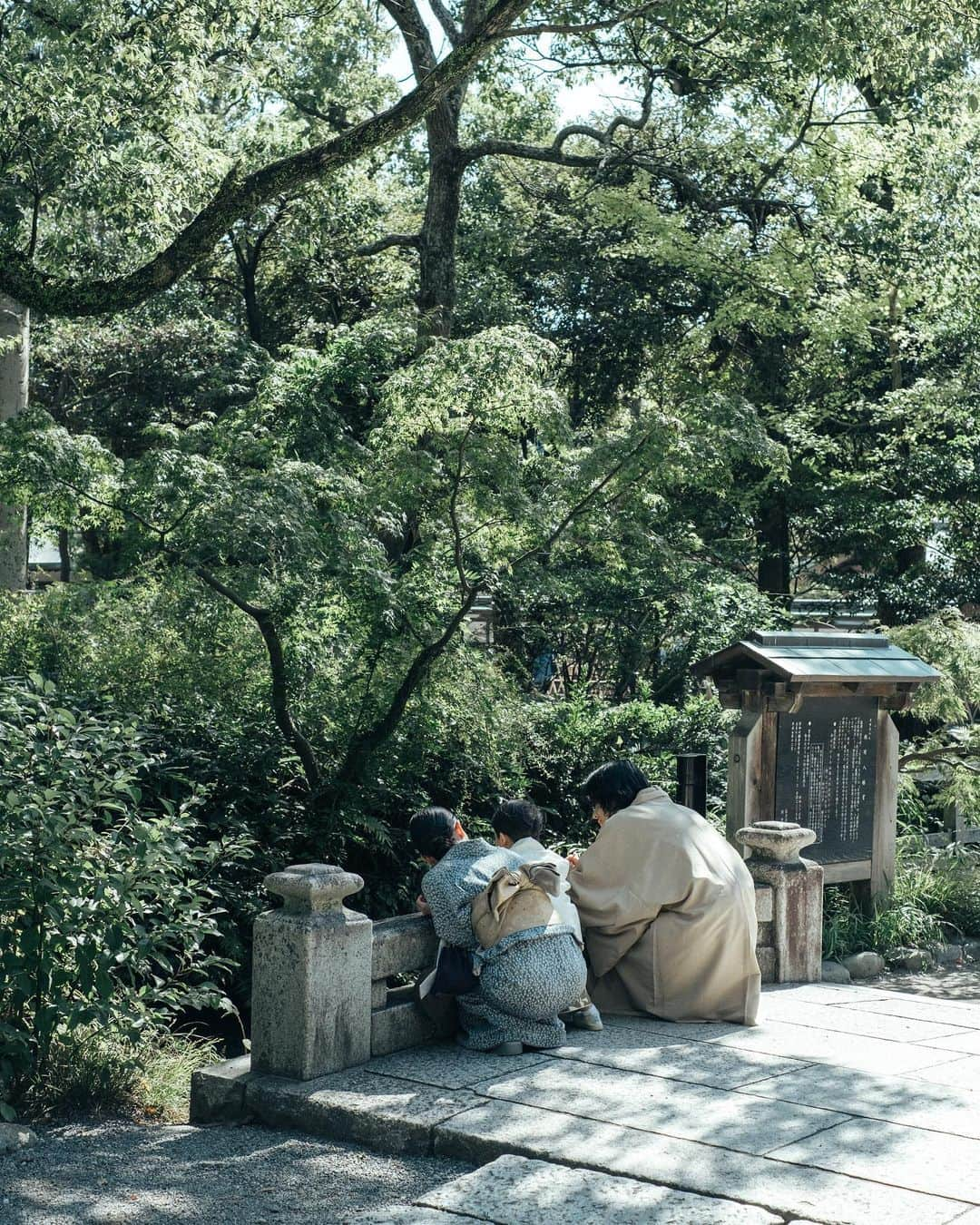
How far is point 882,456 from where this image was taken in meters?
17.7

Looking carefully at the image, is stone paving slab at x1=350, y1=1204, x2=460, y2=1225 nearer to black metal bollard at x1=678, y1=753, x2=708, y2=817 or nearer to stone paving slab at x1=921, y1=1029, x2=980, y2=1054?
stone paving slab at x1=921, y1=1029, x2=980, y2=1054

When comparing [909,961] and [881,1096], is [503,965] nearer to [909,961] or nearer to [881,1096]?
[881,1096]

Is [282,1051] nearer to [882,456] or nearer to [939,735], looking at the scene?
[939,735]

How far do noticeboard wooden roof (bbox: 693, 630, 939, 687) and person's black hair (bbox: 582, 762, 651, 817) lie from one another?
9.58 feet

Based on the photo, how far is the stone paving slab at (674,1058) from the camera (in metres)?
5.48

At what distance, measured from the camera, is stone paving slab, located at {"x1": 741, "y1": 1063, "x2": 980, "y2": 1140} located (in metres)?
4.99

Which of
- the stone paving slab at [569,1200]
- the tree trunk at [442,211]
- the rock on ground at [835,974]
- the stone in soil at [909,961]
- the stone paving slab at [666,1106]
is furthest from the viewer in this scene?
the tree trunk at [442,211]

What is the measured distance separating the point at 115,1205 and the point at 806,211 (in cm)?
1535

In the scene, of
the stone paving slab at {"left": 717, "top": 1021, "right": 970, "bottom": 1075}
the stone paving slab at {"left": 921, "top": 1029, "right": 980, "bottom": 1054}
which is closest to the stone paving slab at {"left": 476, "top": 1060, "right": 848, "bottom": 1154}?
the stone paving slab at {"left": 717, "top": 1021, "right": 970, "bottom": 1075}

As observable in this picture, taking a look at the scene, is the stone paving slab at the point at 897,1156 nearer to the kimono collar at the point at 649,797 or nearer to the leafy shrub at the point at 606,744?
the kimono collar at the point at 649,797

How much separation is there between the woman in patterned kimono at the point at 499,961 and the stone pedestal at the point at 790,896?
7.20ft

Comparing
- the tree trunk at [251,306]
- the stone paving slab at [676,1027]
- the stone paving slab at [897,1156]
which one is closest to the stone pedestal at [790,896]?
the stone paving slab at [676,1027]

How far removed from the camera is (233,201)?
27.2 feet

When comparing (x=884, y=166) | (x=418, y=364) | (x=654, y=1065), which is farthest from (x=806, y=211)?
(x=654, y=1065)
